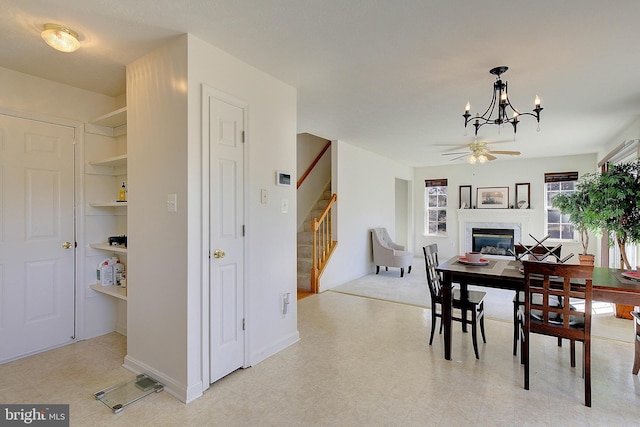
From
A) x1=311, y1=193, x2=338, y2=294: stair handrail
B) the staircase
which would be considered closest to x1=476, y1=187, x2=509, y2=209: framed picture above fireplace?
the staircase

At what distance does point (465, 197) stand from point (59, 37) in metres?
7.97

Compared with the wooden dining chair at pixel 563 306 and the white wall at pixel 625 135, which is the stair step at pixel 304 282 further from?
the white wall at pixel 625 135

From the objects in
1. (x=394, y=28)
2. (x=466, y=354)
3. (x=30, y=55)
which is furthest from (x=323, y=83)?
(x=466, y=354)

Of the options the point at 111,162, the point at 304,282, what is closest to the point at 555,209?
the point at 304,282

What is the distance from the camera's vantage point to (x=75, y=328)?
10.1 feet

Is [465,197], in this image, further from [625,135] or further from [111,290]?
[111,290]

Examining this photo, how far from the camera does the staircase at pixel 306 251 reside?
5.21 metres

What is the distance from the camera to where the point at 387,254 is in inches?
243

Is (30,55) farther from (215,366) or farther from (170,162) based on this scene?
(215,366)

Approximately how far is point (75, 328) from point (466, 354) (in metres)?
3.68

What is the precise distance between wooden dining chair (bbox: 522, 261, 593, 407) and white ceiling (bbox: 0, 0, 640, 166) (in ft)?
5.18

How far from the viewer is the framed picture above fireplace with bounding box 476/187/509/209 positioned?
7453 millimetres

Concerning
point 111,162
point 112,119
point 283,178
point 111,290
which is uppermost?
point 112,119

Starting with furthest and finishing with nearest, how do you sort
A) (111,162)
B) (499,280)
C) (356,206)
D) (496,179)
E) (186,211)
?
1. (496,179)
2. (356,206)
3. (111,162)
4. (499,280)
5. (186,211)
